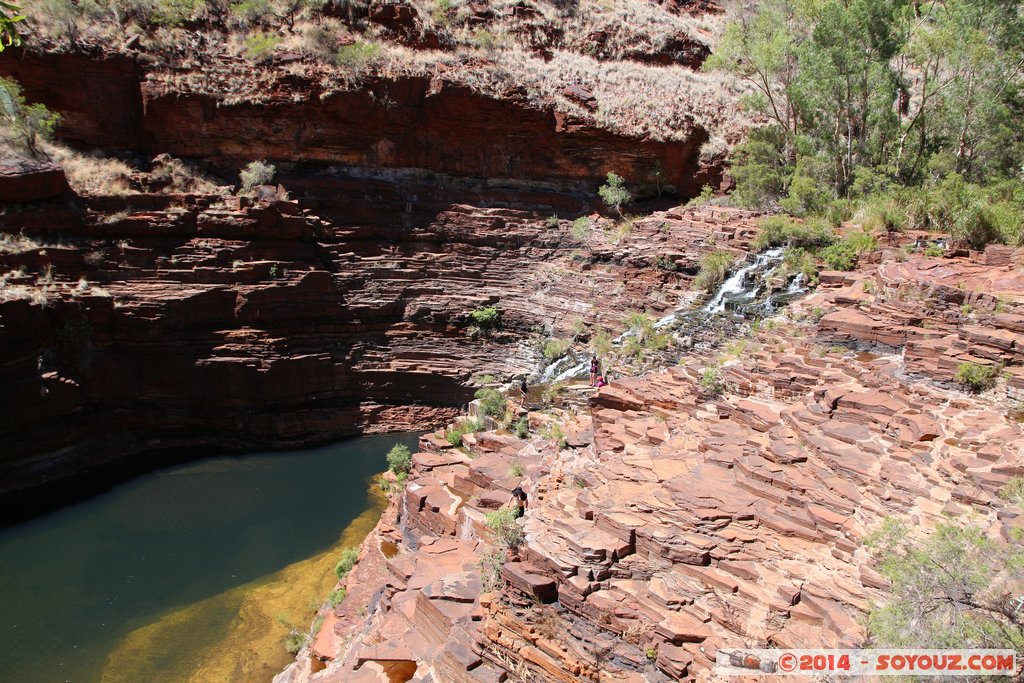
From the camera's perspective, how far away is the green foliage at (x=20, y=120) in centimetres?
1598

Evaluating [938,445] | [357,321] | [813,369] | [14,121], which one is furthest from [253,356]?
[938,445]

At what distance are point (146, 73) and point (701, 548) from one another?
65.6ft

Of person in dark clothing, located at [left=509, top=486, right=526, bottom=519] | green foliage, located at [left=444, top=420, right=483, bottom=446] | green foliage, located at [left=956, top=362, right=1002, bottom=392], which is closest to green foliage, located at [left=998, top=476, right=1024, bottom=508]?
green foliage, located at [left=956, top=362, right=1002, bottom=392]

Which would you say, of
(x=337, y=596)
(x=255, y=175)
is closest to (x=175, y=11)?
(x=255, y=175)

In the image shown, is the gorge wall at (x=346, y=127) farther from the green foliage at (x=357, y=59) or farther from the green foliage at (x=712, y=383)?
the green foliage at (x=712, y=383)

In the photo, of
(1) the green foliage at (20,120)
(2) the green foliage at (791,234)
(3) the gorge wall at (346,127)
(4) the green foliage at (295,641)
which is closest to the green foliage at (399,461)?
(4) the green foliage at (295,641)

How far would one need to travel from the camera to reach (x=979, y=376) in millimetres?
9531

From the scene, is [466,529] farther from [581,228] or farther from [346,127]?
[346,127]

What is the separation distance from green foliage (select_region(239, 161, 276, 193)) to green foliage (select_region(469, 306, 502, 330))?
290 inches

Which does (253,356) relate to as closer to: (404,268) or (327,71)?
(404,268)

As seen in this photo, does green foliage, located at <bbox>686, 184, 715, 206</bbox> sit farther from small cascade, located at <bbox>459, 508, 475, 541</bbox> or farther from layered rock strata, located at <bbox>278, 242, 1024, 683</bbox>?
small cascade, located at <bbox>459, 508, 475, 541</bbox>

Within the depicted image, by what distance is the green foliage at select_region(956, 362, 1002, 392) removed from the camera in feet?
31.2

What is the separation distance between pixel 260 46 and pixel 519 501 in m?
17.3

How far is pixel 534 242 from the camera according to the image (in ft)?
68.5
